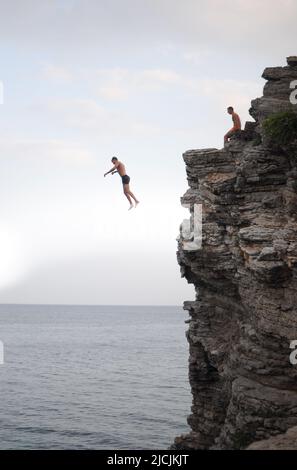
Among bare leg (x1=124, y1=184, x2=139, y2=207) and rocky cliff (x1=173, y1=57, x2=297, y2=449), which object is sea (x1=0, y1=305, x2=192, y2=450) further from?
bare leg (x1=124, y1=184, x2=139, y2=207)

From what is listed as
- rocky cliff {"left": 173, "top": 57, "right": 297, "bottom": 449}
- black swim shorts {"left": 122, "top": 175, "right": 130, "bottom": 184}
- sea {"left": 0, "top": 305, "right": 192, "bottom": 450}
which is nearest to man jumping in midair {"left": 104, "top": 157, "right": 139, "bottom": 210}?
black swim shorts {"left": 122, "top": 175, "right": 130, "bottom": 184}

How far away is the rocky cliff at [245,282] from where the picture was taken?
85.3ft

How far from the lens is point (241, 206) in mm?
29156

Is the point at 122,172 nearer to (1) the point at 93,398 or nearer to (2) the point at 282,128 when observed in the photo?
(2) the point at 282,128

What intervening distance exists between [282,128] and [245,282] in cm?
696

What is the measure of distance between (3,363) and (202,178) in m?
83.1

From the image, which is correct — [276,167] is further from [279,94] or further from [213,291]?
[213,291]

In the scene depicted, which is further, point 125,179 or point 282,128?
point 282,128

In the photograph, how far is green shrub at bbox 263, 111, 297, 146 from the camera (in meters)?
26.8

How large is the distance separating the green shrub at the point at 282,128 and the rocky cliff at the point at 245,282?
499mm

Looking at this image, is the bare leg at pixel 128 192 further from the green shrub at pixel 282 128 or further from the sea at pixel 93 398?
the sea at pixel 93 398

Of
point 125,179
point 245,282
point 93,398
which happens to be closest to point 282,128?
point 245,282

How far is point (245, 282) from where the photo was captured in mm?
28297

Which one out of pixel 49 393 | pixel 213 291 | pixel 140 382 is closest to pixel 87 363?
pixel 140 382
